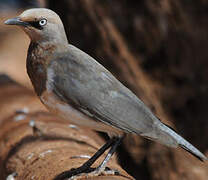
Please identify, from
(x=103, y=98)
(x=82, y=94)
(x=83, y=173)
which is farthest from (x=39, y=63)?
(x=83, y=173)

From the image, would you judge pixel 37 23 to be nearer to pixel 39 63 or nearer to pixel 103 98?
pixel 39 63

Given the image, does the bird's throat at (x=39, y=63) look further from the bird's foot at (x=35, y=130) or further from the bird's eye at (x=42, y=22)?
the bird's foot at (x=35, y=130)

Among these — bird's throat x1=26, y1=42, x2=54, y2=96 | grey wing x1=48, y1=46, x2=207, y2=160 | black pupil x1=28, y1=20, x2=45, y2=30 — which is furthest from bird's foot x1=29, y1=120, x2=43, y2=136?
black pupil x1=28, y1=20, x2=45, y2=30

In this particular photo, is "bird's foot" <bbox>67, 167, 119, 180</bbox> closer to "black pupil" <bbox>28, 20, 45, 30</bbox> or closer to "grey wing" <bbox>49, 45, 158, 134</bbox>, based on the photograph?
"grey wing" <bbox>49, 45, 158, 134</bbox>

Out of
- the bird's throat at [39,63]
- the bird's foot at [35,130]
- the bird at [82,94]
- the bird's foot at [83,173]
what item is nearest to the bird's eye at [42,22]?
the bird at [82,94]

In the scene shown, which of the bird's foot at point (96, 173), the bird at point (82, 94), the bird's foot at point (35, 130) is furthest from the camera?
the bird's foot at point (35, 130)

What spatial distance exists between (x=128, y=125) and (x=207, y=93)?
9.82 feet

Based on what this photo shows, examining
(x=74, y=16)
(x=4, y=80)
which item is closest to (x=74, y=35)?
(x=74, y=16)

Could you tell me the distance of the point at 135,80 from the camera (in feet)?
20.2

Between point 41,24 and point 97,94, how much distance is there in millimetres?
667

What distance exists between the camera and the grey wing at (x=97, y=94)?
3623 mm

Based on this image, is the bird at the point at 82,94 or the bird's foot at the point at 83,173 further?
the bird at the point at 82,94

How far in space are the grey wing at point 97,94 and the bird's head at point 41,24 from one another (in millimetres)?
178

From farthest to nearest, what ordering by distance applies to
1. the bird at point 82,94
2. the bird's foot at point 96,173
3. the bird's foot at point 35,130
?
the bird's foot at point 35,130 < the bird at point 82,94 < the bird's foot at point 96,173
